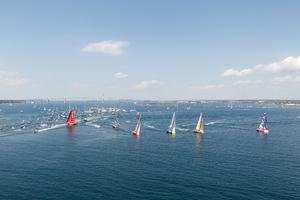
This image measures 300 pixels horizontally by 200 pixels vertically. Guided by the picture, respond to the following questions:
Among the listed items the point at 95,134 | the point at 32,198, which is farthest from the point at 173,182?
the point at 95,134

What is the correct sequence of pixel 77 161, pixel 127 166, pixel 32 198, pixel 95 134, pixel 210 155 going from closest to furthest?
pixel 32 198 < pixel 127 166 < pixel 77 161 < pixel 210 155 < pixel 95 134

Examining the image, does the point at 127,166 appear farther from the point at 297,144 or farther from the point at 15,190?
the point at 297,144

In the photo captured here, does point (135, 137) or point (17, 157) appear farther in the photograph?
point (135, 137)

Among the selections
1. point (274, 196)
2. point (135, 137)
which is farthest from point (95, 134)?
point (274, 196)

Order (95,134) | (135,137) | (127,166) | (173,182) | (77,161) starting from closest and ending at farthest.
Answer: (173,182)
(127,166)
(77,161)
(135,137)
(95,134)

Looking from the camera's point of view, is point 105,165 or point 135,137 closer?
point 105,165

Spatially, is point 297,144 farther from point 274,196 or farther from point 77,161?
point 77,161

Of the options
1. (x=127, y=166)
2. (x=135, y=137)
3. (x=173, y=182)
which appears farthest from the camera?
(x=135, y=137)

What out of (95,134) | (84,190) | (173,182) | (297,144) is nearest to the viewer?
(84,190)
